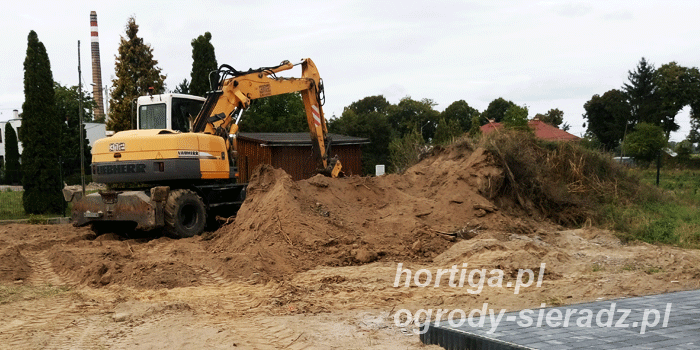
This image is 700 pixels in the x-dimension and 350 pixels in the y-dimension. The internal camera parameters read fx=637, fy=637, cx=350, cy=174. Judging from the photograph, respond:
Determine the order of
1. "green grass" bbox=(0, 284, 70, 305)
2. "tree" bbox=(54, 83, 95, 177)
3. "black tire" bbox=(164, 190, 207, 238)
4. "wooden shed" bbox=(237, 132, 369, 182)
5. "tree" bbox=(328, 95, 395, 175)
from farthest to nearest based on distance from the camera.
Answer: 1. "tree" bbox=(328, 95, 395, 175)
2. "tree" bbox=(54, 83, 95, 177)
3. "wooden shed" bbox=(237, 132, 369, 182)
4. "black tire" bbox=(164, 190, 207, 238)
5. "green grass" bbox=(0, 284, 70, 305)

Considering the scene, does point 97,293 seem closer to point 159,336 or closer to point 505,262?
point 159,336

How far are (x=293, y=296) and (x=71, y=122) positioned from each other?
46882 millimetres

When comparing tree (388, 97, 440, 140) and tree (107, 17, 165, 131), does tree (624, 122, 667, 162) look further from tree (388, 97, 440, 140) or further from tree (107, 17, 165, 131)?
tree (107, 17, 165, 131)

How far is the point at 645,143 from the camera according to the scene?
3991 cm

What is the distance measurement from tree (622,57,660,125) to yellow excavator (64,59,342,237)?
51.3 m

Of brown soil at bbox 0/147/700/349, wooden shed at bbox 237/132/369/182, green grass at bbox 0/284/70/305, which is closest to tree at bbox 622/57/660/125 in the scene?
wooden shed at bbox 237/132/369/182

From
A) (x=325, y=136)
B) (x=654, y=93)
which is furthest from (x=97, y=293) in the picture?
(x=654, y=93)

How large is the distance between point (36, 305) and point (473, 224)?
8.04 m

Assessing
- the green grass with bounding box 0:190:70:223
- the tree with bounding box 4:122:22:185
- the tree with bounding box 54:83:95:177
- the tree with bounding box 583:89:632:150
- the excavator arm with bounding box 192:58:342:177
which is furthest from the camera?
the tree with bounding box 583:89:632:150

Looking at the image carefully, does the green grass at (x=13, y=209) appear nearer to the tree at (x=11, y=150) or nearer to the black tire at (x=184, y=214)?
the black tire at (x=184, y=214)

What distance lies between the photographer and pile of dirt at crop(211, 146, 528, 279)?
425 inches

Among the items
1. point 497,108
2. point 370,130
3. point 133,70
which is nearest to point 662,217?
point 133,70

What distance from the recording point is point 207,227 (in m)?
15.5

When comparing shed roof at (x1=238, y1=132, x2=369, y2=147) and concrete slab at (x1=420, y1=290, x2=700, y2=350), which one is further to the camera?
shed roof at (x1=238, y1=132, x2=369, y2=147)
